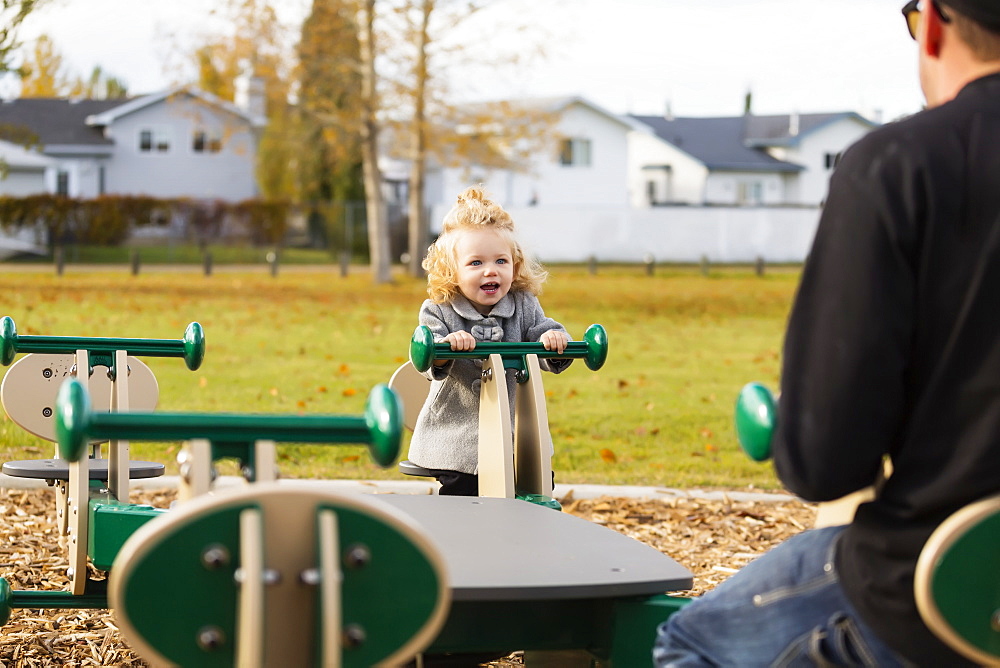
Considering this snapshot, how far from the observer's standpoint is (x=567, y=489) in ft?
20.3

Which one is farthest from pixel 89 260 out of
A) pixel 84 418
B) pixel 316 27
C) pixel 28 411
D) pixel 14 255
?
pixel 84 418

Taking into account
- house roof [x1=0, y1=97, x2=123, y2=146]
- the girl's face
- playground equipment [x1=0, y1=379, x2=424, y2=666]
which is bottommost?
playground equipment [x1=0, y1=379, x2=424, y2=666]

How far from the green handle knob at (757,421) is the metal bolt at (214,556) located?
0.77 meters

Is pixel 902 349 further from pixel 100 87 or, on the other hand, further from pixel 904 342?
pixel 100 87

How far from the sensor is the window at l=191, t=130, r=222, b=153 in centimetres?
5181

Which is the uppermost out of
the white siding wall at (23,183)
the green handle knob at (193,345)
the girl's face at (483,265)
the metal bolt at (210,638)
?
the white siding wall at (23,183)

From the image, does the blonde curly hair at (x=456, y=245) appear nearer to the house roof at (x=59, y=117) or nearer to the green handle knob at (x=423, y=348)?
the green handle knob at (x=423, y=348)

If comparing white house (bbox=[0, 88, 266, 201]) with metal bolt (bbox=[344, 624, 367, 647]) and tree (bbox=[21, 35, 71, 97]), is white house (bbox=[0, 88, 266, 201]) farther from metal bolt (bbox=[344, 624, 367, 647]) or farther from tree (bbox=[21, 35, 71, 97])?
metal bolt (bbox=[344, 624, 367, 647])

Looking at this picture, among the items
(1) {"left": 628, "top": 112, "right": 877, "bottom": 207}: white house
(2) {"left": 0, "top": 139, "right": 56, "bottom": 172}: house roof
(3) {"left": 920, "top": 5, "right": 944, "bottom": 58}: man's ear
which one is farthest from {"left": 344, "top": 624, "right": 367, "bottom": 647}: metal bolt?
(1) {"left": 628, "top": 112, "right": 877, "bottom": 207}: white house

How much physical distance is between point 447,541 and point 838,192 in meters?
1.48

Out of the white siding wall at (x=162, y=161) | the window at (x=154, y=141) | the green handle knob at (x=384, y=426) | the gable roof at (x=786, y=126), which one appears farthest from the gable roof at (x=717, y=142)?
the green handle knob at (x=384, y=426)

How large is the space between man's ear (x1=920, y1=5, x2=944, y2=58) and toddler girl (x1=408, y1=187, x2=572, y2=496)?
236 cm

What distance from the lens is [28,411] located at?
4629 mm

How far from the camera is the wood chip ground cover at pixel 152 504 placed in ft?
13.3
